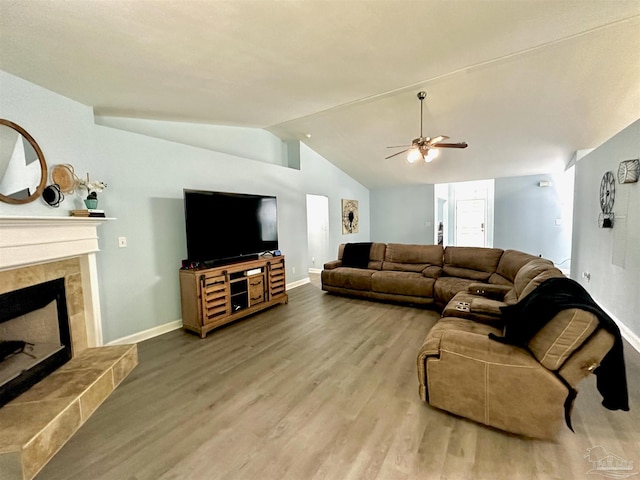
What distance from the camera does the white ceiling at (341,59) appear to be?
1682 mm

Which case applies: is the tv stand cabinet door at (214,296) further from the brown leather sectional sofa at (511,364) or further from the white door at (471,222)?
the white door at (471,222)

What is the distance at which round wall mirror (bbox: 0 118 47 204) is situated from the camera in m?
2.04

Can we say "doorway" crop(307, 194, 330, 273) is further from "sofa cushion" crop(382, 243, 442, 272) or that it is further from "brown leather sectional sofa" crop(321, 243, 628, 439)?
"brown leather sectional sofa" crop(321, 243, 628, 439)

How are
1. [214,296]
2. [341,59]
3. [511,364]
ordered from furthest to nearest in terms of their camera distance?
[214,296]
[341,59]
[511,364]

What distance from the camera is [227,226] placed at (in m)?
3.71

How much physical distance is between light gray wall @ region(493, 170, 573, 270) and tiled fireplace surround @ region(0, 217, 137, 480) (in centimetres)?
770

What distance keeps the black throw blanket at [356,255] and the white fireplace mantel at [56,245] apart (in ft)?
12.3

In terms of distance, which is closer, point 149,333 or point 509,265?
point 149,333

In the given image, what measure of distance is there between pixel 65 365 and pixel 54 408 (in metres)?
0.68

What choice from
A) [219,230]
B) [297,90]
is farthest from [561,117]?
[219,230]

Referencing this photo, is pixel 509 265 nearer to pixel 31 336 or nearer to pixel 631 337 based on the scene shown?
pixel 631 337

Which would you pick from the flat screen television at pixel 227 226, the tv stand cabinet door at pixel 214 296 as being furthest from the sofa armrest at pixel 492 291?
the tv stand cabinet door at pixel 214 296

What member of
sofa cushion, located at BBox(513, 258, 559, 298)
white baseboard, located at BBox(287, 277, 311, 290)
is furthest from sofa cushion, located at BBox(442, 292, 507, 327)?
→ white baseboard, located at BBox(287, 277, 311, 290)

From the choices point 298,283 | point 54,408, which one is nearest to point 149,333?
point 54,408
